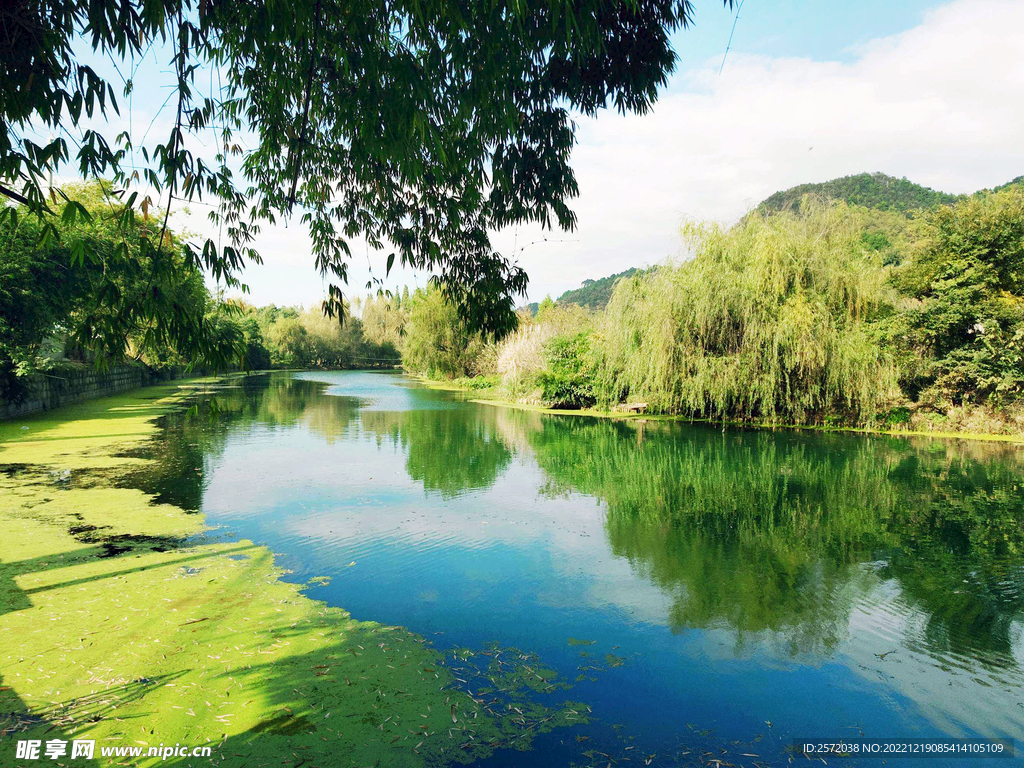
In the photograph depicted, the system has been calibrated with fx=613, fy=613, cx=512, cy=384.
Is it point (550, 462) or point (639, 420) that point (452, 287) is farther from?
point (639, 420)

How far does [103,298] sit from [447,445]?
12.1 m

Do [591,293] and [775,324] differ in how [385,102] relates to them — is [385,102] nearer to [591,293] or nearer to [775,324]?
[775,324]

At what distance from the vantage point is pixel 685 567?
20.9ft

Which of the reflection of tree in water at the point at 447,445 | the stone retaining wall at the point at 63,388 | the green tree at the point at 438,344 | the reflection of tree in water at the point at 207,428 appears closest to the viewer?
the reflection of tree in water at the point at 207,428

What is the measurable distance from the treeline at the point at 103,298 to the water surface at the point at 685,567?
2488 millimetres

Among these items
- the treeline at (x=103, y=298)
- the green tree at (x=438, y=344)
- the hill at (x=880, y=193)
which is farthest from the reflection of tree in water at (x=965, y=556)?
the hill at (x=880, y=193)

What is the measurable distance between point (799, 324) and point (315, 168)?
14250 mm

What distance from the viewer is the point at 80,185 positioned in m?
18.9

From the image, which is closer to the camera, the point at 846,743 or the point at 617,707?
the point at 846,743

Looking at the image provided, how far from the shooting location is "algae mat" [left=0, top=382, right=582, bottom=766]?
10.5ft

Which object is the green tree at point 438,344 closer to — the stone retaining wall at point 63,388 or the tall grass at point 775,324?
the stone retaining wall at point 63,388

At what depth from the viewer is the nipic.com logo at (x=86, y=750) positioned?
3018 mm

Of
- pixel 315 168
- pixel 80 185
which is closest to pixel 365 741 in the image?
pixel 315 168

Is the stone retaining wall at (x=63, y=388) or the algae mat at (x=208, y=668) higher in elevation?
the stone retaining wall at (x=63, y=388)
